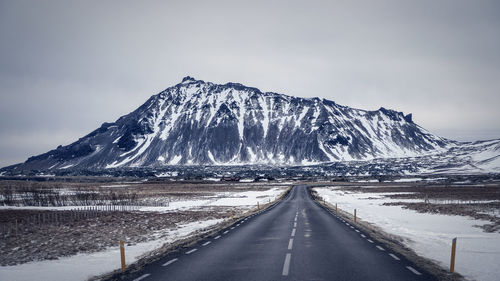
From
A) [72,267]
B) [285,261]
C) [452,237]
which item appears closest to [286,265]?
[285,261]

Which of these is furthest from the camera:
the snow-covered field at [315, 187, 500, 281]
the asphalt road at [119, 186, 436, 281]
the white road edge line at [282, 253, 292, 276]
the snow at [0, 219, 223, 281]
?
the snow-covered field at [315, 187, 500, 281]

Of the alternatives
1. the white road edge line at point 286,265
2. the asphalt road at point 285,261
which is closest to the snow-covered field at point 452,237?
the asphalt road at point 285,261

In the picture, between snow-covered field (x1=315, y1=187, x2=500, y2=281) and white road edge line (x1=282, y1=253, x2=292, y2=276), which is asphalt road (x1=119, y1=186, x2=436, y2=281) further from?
snow-covered field (x1=315, y1=187, x2=500, y2=281)

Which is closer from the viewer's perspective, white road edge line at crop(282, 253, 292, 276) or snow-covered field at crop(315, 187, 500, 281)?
white road edge line at crop(282, 253, 292, 276)

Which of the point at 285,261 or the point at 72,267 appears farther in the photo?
the point at 72,267

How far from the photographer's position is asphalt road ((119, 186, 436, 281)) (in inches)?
447

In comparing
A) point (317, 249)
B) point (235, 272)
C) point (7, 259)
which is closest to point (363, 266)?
point (317, 249)

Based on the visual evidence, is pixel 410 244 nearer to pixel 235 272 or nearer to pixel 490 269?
pixel 490 269

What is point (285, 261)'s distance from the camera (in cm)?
1323

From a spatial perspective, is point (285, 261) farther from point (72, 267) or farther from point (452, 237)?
point (452, 237)

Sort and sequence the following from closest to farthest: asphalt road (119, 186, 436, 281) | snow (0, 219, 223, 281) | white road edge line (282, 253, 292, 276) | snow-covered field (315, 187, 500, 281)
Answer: asphalt road (119, 186, 436, 281) → white road edge line (282, 253, 292, 276) → snow (0, 219, 223, 281) → snow-covered field (315, 187, 500, 281)

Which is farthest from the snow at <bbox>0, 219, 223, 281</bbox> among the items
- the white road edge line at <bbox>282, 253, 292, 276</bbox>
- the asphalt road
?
the white road edge line at <bbox>282, 253, 292, 276</bbox>

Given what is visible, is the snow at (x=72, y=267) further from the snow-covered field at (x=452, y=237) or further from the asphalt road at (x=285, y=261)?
the snow-covered field at (x=452, y=237)

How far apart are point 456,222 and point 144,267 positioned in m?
28.0
